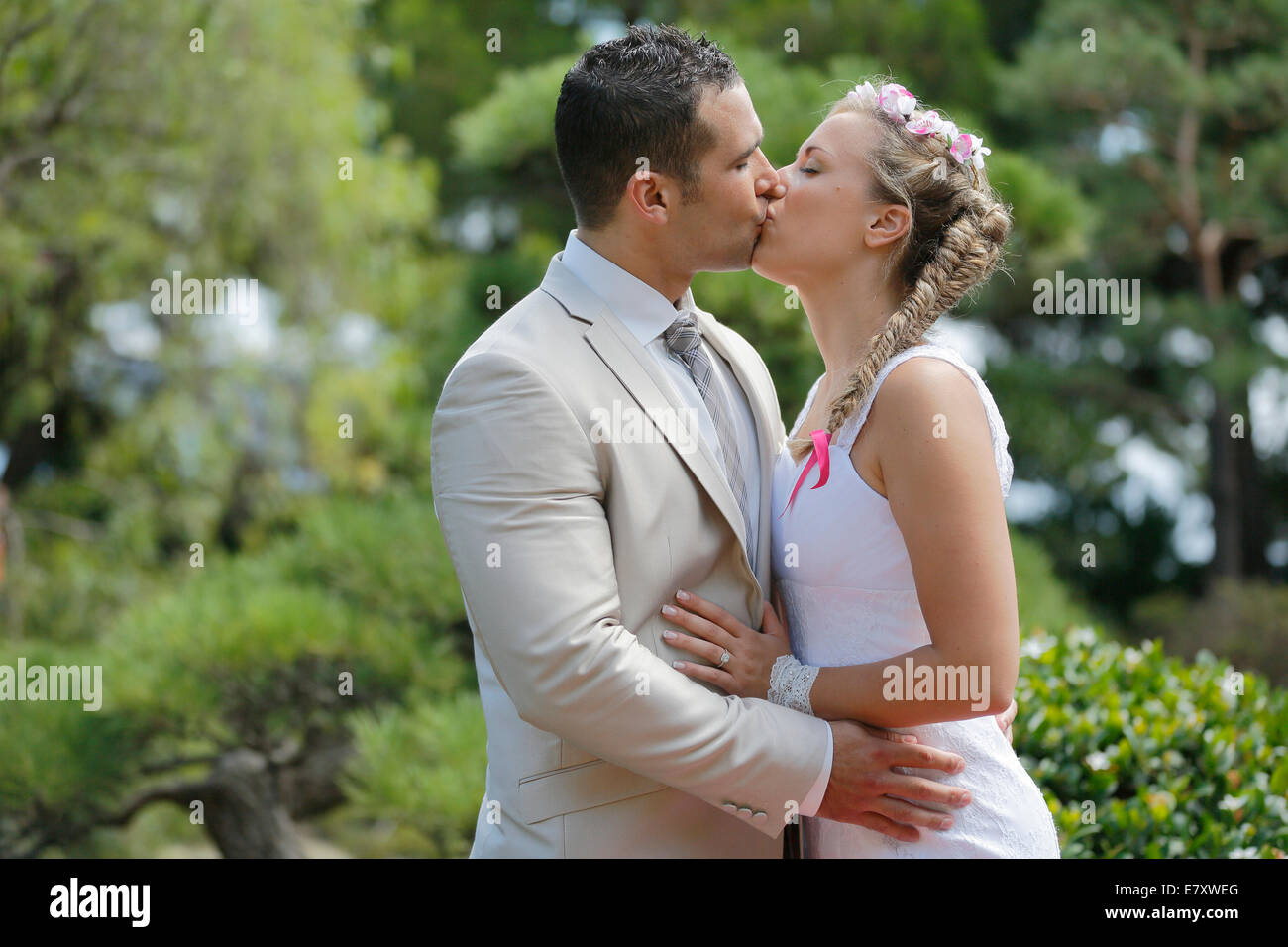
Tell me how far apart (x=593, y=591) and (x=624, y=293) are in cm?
55

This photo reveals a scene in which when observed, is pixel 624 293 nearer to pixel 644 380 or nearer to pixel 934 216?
pixel 644 380

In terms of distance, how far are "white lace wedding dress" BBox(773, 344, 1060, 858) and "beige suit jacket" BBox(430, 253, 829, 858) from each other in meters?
0.12

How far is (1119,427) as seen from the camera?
32.9 feet

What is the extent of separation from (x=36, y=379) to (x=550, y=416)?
7080 mm

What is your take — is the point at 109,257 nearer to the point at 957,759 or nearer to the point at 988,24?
the point at 957,759

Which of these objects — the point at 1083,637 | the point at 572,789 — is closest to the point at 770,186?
the point at 572,789

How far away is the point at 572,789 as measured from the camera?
185 centimetres

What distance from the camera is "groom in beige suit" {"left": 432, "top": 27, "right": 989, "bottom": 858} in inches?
67.9

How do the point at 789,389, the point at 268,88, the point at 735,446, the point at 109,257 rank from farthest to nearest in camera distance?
the point at 109,257 < the point at 268,88 < the point at 789,389 < the point at 735,446

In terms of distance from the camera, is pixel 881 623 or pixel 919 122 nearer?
pixel 881 623

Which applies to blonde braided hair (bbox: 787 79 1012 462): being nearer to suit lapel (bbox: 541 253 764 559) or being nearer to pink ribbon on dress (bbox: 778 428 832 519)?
pink ribbon on dress (bbox: 778 428 832 519)

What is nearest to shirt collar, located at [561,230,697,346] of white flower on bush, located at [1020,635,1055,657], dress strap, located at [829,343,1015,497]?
dress strap, located at [829,343,1015,497]

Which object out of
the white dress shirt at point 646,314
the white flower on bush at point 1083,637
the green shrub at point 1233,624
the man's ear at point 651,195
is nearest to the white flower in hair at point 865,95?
the man's ear at point 651,195
